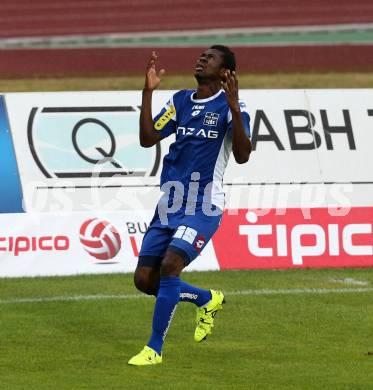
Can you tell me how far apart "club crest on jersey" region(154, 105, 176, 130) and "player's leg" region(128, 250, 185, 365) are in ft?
Result: 3.22

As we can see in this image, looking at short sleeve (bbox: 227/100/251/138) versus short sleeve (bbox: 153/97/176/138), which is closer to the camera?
short sleeve (bbox: 227/100/251/138)

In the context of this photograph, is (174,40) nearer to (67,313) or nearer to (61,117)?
(61,117)

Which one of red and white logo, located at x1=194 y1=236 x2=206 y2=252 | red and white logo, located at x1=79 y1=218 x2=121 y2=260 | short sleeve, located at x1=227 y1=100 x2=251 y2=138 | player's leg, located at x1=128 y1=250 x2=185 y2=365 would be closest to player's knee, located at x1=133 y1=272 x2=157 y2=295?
player's leg, located at x1=128 y1=250 x2=185 y2=365

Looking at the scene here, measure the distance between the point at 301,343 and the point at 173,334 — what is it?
3.55ft

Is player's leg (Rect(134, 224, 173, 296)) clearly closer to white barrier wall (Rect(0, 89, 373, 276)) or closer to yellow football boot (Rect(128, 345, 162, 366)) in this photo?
yellow football boot (Rect(128, 345, 162, 366))

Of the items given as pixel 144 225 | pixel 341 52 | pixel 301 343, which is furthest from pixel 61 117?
pixel 341 52

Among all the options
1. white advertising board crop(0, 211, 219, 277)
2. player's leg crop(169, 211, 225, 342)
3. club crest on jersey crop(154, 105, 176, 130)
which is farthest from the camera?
white advertising board crop(0, 211, 219, 277)

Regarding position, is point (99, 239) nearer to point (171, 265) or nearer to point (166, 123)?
point (166, 123)

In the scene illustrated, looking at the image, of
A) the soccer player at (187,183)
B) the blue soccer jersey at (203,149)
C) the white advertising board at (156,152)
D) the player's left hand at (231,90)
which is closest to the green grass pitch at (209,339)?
the soccer player at (187,183)

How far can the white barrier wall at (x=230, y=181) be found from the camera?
43.9 ft

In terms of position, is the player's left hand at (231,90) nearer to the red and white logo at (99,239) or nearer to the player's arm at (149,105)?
the player's arm at (149,105)

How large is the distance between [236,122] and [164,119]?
32.7 inches

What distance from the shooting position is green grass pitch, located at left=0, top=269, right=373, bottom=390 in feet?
28.0

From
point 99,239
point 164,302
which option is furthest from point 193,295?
point 99,239
